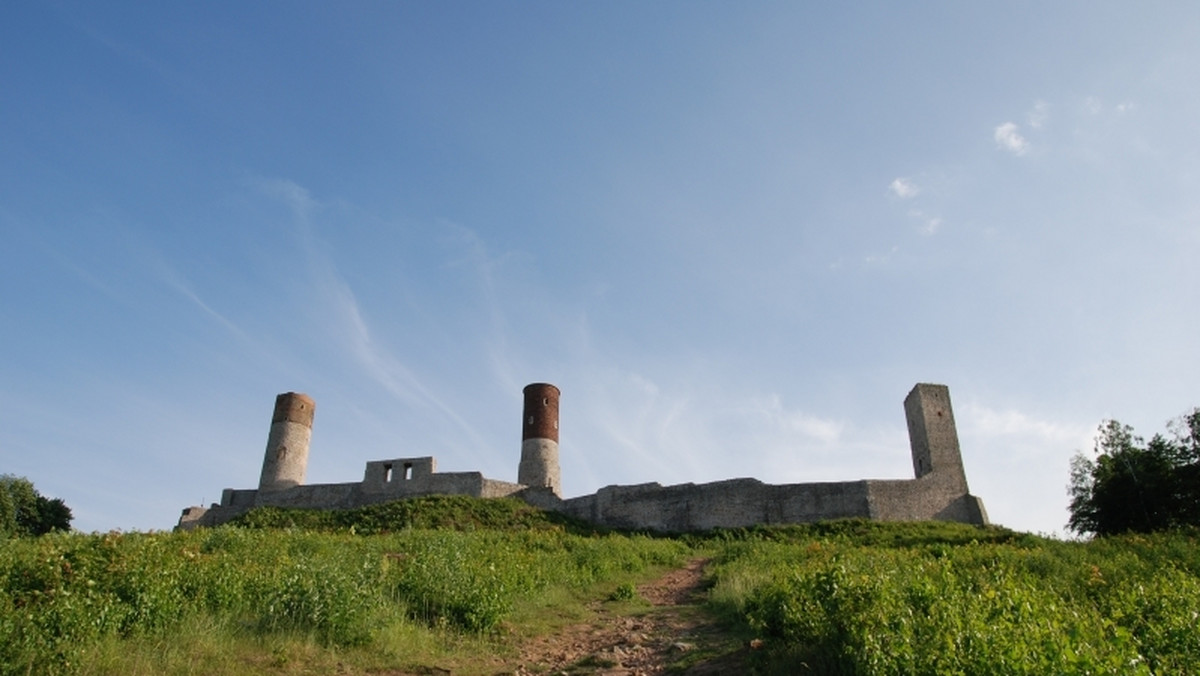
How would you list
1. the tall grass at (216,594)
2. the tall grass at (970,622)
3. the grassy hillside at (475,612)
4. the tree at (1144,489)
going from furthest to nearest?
1. the tree at (1144,489)
2. the tall grass at (216,594)
3. the grassy hillside at (475,612)
4. the tall grass at (970,622)

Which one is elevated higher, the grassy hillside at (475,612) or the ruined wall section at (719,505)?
the ruined wall section at (719,505)

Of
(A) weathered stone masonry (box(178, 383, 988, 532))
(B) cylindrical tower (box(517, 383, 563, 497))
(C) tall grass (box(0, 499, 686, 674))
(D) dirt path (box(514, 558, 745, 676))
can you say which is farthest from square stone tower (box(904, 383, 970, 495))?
(C) tall grass (box(0, 499, 686, 674))

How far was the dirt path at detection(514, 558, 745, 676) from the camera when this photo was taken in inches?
319

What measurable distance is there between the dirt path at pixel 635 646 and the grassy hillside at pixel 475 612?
1.16ft

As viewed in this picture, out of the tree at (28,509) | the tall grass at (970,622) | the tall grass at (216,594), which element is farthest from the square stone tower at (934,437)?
the tree at (28,509)

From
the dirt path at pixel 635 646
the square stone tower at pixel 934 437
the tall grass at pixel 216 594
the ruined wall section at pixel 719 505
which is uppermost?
the square stone tower at pixel 934 437

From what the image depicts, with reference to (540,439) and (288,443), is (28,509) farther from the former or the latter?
(540,439)

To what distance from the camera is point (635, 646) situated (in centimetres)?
935

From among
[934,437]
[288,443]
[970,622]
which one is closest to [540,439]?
[288,443]

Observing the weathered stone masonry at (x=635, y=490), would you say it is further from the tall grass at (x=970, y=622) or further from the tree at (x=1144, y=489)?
the tall grass at (x=970, y=622)

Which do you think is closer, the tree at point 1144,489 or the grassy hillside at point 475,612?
the grassy hillside at point 475,612

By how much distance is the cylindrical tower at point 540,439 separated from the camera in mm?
40406

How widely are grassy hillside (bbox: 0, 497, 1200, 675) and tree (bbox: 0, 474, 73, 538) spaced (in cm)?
3508

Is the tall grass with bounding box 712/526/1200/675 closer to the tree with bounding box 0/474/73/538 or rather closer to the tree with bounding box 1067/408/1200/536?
the tree with bounding box 1067/408/1200/536
